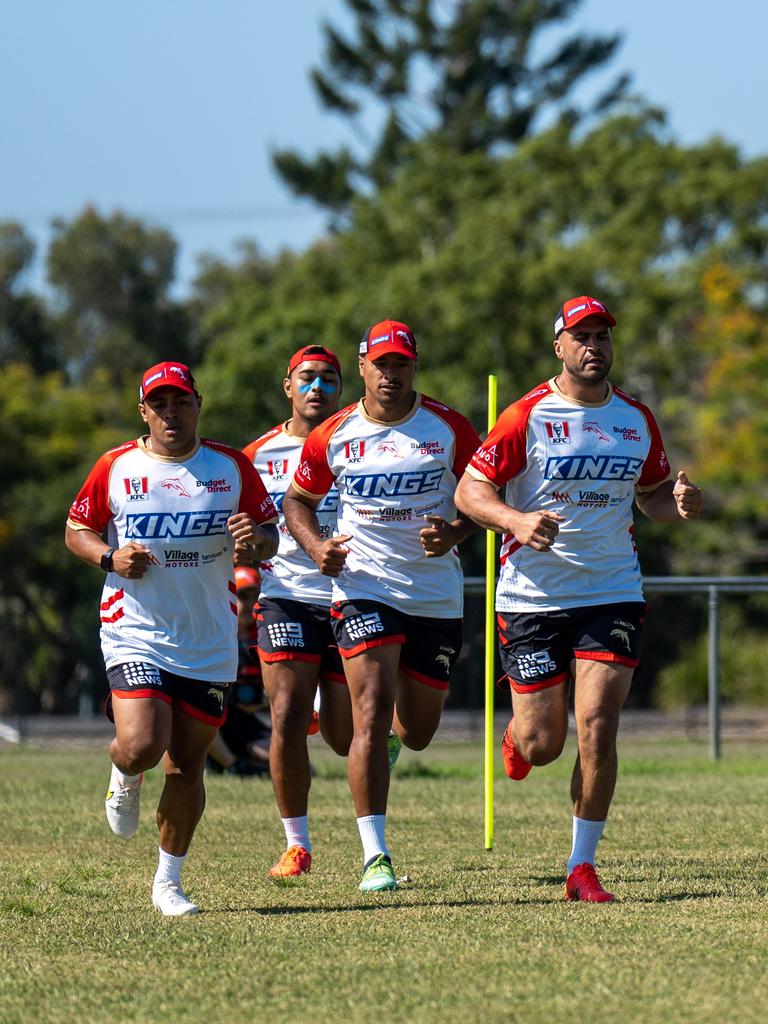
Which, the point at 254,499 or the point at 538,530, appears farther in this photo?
the point at 254,499

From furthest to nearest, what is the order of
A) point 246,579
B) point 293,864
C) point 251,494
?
point 246,579 → point 293,864 → point 251,494

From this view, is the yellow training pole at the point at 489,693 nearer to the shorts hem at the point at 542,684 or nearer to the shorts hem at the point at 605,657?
the shorts hem at the point at 542,684

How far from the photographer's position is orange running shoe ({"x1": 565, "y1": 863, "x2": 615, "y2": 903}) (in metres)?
7.46

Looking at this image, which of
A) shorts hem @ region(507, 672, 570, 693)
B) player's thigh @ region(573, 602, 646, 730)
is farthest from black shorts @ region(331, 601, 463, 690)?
player's thigh @ region(573, 602, 646, 730)

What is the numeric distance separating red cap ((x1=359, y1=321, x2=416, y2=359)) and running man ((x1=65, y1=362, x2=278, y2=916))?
109 cm

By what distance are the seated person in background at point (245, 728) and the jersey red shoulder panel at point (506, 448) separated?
6.53m

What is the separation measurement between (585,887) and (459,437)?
2162mm

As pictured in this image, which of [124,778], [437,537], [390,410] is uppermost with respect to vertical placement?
[390,410]

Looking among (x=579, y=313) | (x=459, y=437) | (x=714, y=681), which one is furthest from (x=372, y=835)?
(x=714, y=681)

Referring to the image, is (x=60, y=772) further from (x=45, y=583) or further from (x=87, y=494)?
(x=45, y=583)

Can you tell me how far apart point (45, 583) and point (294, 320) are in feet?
23.9

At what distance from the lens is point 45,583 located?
102ft

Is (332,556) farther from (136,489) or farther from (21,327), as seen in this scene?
(21,327)

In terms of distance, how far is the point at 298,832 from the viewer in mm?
8781
